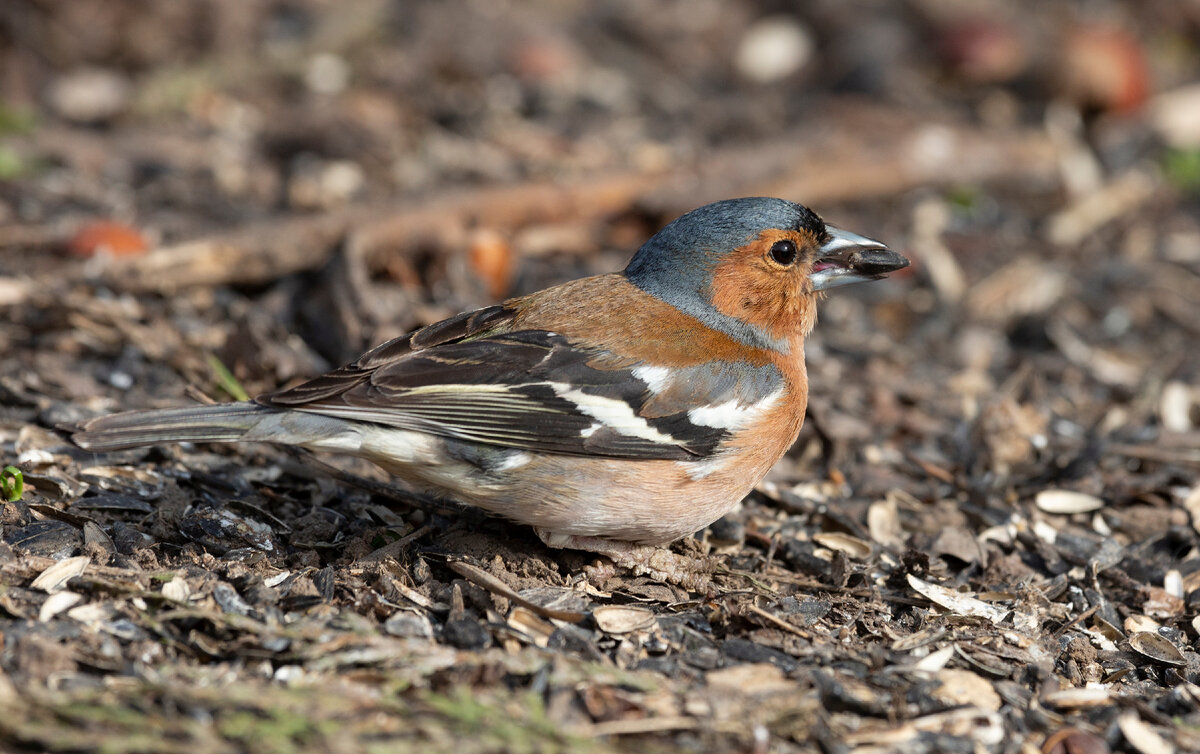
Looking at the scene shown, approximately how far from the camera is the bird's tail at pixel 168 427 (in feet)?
12.6

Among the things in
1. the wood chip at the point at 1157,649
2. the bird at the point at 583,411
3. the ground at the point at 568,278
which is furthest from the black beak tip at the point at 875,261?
the wood chip at the point at 1157,649

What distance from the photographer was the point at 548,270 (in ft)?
23.5

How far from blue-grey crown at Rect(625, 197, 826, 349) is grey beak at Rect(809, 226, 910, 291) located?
0.15 metres

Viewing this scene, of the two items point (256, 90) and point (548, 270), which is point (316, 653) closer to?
point (548, 270)

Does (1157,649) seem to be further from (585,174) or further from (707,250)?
(585,174)

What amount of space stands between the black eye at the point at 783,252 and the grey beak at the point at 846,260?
14cm

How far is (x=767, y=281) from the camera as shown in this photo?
462 centimetres

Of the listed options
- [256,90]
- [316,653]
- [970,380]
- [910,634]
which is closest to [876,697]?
[910,634]

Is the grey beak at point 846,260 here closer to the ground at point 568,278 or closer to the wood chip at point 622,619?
the ground at point 568,278

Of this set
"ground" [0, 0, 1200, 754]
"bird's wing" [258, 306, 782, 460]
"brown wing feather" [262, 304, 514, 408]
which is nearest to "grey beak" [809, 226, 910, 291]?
"bird's wing" [258, 306, 782, 460]

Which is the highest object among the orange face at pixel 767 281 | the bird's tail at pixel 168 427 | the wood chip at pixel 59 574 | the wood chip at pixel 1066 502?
the orange face at pixel 767 281

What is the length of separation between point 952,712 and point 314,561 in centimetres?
219

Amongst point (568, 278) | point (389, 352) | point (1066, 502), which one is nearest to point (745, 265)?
point (389, 352)

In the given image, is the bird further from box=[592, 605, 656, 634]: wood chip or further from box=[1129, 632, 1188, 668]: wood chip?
box=[1129, 632, 1188, 668]: wood chip
